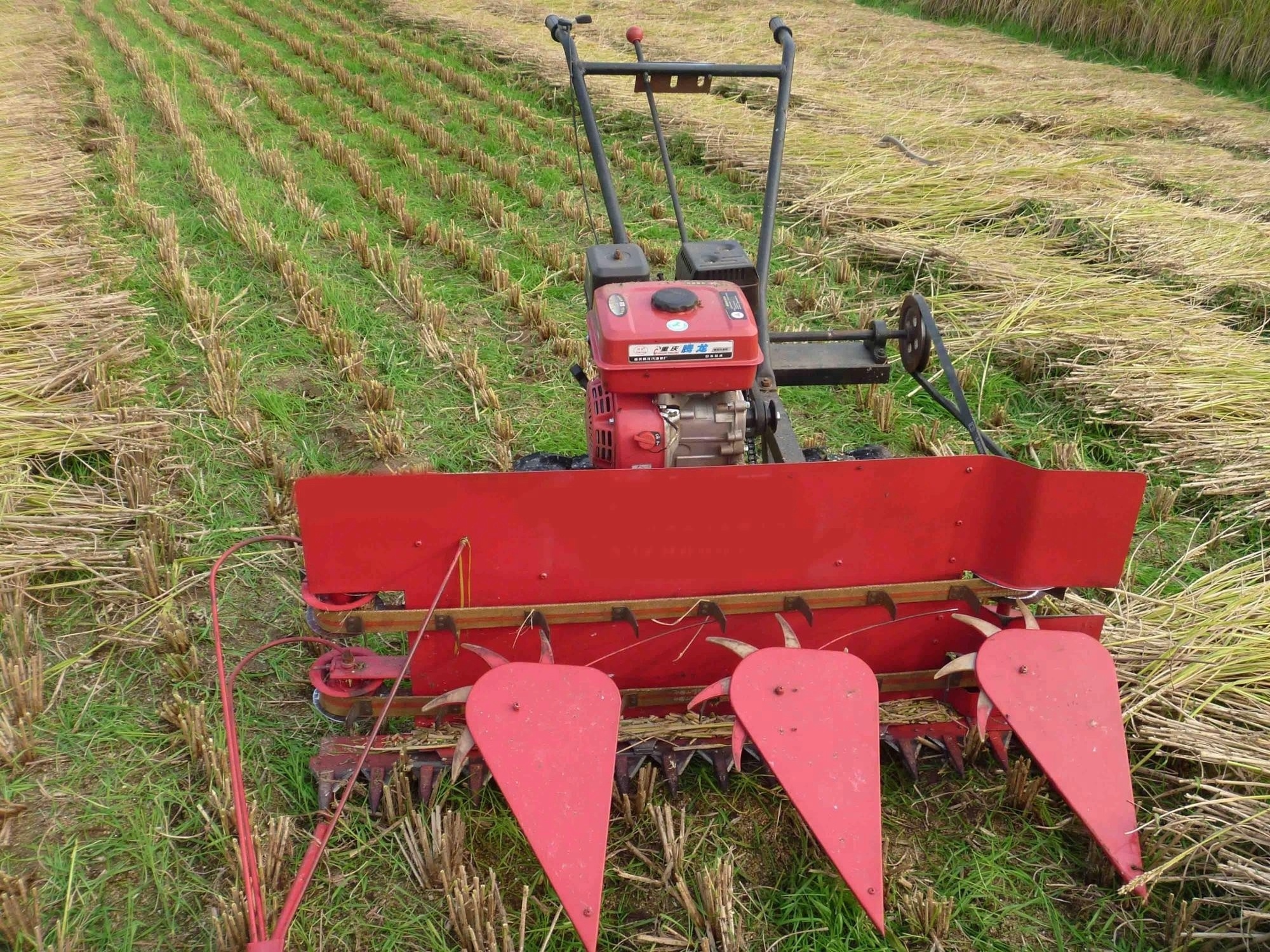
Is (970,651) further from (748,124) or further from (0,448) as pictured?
(748,124)

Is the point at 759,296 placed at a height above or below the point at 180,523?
above

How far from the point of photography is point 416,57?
11.8 metres

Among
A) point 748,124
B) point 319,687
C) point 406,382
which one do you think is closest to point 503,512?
point 319,687

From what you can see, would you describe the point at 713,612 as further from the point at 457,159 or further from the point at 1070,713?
the point at 457,159

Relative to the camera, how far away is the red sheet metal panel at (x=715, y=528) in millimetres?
2541

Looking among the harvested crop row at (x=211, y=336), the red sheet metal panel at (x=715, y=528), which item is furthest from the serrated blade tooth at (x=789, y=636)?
the harvested crop row at (x=211, y=336)

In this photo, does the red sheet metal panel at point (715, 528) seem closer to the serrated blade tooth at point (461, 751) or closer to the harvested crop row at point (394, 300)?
the serrated blade tooth at point (461, 751)

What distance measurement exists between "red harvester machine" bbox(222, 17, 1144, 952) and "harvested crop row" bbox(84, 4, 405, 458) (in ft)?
5.66

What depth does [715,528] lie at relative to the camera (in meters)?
2.67

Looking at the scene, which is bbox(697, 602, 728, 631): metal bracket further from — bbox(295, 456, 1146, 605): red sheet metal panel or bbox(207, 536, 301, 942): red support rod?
bbox(207, 536, 301, 942): red support rod

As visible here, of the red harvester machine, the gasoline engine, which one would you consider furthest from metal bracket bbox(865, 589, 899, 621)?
the gasoline engine

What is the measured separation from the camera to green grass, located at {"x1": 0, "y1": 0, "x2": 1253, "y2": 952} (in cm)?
245

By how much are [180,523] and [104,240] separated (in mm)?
3254

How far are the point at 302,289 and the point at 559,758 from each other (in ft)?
13.4
